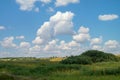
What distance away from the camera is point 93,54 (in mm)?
69312

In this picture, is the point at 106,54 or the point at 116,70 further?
the point at 106,54

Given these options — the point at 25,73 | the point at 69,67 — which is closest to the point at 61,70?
the point at 69,67

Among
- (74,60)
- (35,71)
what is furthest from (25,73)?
(74,60)

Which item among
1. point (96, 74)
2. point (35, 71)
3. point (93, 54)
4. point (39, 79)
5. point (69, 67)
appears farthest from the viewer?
point (93, 54)

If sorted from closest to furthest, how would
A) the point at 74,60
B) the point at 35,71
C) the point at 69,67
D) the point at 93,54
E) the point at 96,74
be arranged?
the point at 96,74 < the point at 35,71 < the point at 69,67 < the point at 74,60 < the point at 93,54

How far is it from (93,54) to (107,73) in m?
34.9

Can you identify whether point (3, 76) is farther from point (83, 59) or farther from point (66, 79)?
point (83, 59)

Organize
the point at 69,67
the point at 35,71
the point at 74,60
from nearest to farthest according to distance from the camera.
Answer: the point at 35,71
the point at 69,67
the point at 74,60

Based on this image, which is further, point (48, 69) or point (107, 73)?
point (48, 69)

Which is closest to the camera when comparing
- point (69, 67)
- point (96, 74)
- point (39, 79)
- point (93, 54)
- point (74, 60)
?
point (39, 79)

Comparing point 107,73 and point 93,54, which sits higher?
point 93,54

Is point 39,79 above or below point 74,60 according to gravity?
below

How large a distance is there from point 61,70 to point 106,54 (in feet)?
104

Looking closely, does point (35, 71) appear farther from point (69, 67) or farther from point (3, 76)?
point (3, 76)
